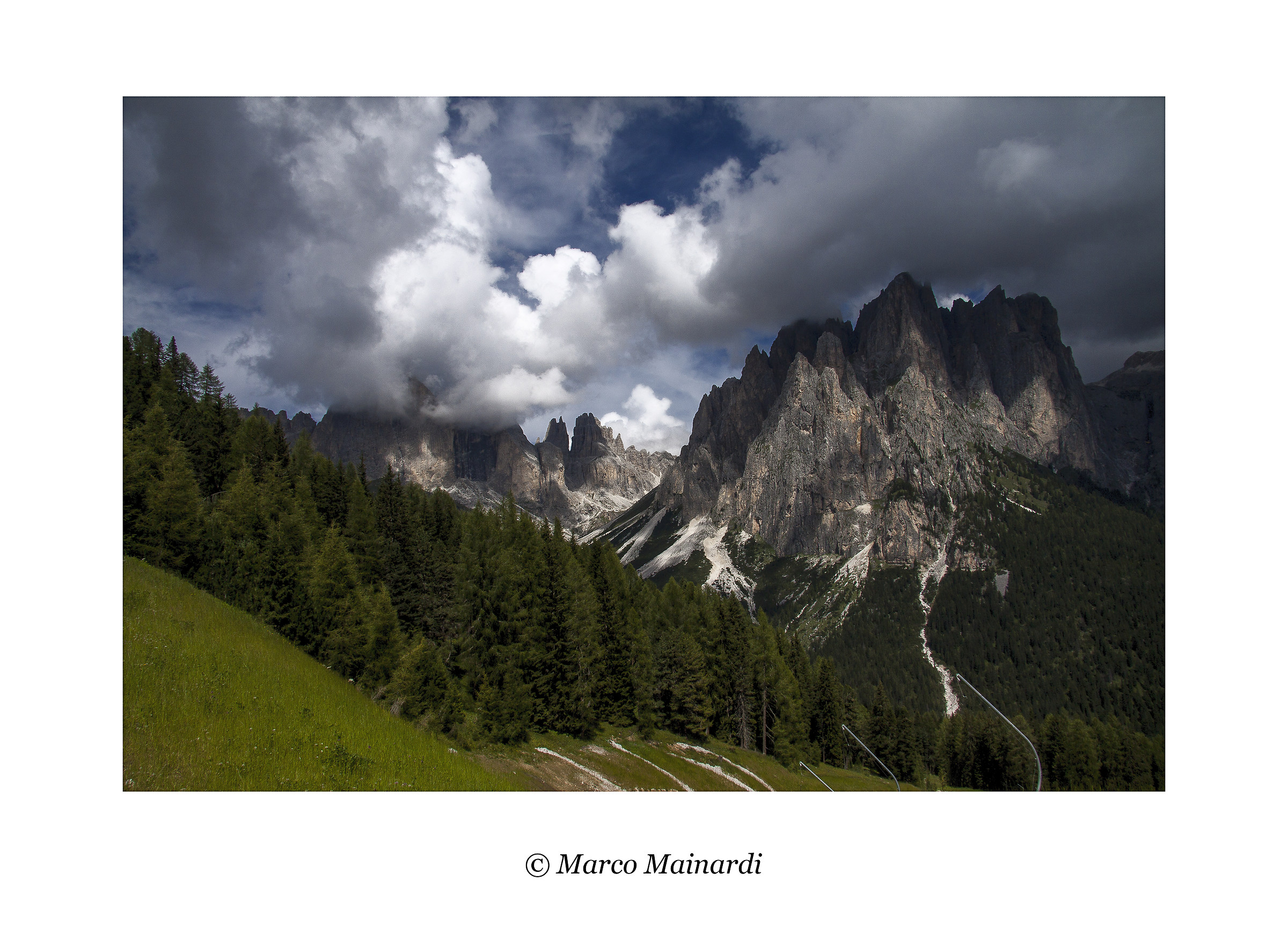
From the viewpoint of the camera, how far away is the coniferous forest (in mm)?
25219

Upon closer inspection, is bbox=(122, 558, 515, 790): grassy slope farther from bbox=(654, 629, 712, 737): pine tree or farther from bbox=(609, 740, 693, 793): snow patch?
bbox=(654, 629, 712, 737): pine tree

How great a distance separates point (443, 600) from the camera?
3594cm

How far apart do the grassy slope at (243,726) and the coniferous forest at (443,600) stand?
5.20 meters

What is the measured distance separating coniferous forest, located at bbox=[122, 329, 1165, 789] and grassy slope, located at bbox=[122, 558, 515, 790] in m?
5.20

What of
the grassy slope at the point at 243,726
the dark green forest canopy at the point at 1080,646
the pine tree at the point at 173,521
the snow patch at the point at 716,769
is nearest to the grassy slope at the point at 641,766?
the snow patch at the point at 716,769

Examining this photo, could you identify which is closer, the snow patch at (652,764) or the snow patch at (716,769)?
the snow patch at (652,764)

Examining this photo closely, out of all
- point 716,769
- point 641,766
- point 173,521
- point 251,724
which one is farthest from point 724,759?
point 173,521

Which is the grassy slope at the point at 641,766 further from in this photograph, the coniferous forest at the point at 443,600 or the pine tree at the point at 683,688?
the pine tree at the point at 683,688

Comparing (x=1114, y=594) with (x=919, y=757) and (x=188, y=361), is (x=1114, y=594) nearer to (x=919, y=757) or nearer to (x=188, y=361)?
(x=919, y=757)

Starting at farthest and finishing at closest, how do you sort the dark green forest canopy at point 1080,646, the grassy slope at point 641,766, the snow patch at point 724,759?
the dark green forest canopy at point 1080,646 < the snow patch at point 724,759 < the grassy slope at point 641,766

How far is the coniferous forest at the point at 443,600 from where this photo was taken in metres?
25.2

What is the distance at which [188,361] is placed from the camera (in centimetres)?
5653


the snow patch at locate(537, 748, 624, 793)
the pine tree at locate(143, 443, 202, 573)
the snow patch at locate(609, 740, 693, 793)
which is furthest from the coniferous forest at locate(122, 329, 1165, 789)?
the snow patch at locate(609, 740, 693, 793)
